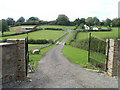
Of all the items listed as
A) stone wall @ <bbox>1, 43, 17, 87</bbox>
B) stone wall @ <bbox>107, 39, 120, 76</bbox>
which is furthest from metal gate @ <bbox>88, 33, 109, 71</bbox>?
stone wall @ <bbox>1, 43, 17, 87</bbox>

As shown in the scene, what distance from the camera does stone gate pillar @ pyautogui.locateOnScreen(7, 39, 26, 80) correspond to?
7.07 m

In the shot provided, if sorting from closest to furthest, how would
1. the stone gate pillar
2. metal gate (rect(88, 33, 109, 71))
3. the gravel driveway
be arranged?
the gravel driveway, the stone gate pillar, metal gate (rect(88, 33, 109, 71))

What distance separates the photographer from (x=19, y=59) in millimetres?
7141

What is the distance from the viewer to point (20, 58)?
714cm

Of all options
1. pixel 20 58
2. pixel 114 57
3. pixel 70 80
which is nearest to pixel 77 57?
pixel 114 57

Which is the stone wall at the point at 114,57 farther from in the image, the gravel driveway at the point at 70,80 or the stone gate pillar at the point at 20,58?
the stone gate pillar at the point at 20,58

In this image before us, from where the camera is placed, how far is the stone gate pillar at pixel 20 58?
278 inches

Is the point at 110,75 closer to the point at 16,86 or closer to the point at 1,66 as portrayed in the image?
the point at 16,86

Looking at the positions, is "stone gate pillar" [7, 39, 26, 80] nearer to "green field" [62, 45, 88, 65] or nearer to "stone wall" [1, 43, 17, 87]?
"stone wall" [1, 43, 17, 87]

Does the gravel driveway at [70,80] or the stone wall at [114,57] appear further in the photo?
the stone wall at [114,57]

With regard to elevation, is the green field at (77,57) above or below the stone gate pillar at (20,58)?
below

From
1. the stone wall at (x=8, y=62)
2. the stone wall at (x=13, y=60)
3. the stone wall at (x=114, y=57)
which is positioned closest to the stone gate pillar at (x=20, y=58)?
the stone wall at (x=13, y=60)

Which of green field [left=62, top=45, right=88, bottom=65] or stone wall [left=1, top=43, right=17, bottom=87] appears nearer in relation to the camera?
stone wall [left=1, top=43, right=17, bottom=87]

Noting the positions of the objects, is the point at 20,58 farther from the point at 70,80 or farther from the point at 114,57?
the point at 114,57
